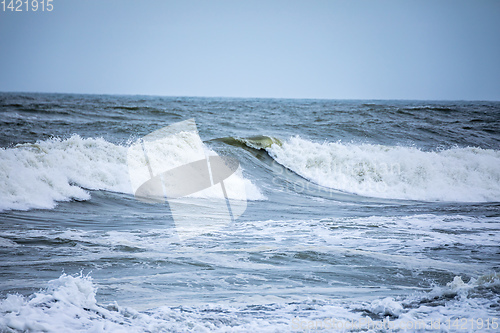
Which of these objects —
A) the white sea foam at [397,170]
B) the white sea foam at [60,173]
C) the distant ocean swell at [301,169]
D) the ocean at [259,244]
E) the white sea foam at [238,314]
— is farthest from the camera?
the white sea foam at [397,170]

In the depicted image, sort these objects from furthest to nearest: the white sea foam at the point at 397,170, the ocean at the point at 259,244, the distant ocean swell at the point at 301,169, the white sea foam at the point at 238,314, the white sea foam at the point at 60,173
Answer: the white sea foam at the point at 397,170, the distant ocean swell at the point at 301,169, the white sea foam at the point at 60,173, the ocean at the point at 259,244, the white sea foam at the point at 238,314

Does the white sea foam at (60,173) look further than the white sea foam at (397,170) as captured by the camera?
No

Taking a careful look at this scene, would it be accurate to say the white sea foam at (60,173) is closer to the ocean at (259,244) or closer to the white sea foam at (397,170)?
the ocean at (259,244)

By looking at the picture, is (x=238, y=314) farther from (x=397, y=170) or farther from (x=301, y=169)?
(x=397, y=170)

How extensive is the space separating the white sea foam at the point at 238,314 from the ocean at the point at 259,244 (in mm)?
14

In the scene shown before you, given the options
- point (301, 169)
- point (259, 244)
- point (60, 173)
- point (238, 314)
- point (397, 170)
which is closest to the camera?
point (238, 314)

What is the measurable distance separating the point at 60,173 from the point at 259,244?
5.11m

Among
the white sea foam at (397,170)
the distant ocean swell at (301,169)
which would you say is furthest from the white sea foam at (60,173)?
the white sea foam at (397,170)

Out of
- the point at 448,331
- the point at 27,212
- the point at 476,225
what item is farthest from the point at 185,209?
the point at 448,331

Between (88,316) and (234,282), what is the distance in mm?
1584

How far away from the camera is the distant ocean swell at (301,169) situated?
317 inches

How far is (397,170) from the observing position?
42.1ft

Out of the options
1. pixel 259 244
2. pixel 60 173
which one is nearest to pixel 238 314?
pixel 259 244

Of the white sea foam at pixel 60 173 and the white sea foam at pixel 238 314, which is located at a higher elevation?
the white sea foam at pixel 60 173
